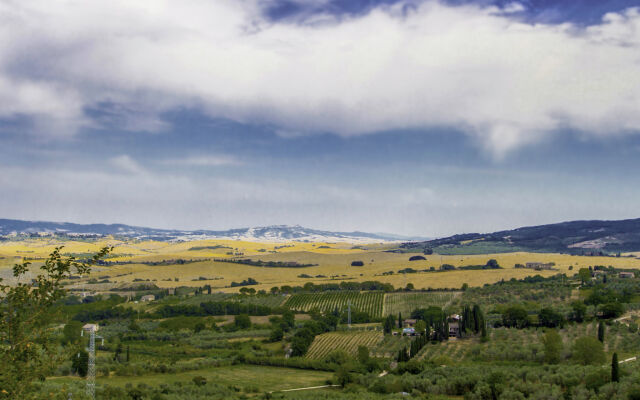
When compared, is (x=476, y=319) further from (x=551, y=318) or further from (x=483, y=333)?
(x=551, y=318)

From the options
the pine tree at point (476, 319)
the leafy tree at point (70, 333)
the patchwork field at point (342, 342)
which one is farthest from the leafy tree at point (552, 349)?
the leafy tree at point (70, 333)

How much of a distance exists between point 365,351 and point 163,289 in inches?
3920

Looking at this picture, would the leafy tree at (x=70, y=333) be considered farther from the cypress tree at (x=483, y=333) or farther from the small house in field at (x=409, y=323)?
the cypress tree at (x=483, y=333)

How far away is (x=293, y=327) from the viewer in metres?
102

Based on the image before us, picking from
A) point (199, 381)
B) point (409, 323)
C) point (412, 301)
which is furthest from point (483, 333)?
point (412, 301)

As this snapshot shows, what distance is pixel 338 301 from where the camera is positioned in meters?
129

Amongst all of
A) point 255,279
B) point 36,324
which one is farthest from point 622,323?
point 255,279

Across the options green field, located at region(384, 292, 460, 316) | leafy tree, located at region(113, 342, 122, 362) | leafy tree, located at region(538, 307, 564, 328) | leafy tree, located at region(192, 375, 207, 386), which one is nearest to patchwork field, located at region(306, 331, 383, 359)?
green field, located at region(384, 292, 460, 316)

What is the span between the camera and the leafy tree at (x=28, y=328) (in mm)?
17109

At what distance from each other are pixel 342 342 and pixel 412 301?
39147mm

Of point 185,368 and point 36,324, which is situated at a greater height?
point 36,324

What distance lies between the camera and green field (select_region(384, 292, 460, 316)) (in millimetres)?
114875

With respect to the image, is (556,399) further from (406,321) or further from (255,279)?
(255,279)

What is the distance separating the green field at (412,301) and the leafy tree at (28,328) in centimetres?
9780
